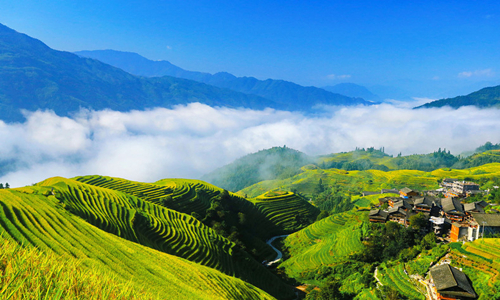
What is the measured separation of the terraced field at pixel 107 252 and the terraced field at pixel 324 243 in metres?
17.4

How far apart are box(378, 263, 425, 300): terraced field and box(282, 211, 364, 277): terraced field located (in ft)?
25.5

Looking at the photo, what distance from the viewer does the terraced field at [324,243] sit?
38.9m

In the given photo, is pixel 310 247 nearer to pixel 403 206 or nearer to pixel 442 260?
pixel 403 206

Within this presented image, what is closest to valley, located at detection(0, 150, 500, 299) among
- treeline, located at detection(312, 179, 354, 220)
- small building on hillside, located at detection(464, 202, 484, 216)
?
small building on hillside, located at detection(464, 202, 484, 216)

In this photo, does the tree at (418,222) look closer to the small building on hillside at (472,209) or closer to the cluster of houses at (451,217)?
the cluster of houses at (451,217)

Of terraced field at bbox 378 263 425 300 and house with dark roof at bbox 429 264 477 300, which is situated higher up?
house with dark roof at bbox 429 264 477 300

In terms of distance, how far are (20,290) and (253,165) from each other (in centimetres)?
19297

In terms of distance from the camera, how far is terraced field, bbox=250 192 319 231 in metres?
68.4

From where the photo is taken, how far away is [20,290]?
3422 mm

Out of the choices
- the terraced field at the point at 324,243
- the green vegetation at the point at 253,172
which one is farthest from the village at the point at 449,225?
the green vegetation at the point at 253,172

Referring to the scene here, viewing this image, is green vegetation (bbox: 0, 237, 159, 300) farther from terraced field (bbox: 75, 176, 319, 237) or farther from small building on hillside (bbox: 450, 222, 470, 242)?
terraced field (bbox: 75, 176, 319, 237)

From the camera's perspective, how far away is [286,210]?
73.2 m

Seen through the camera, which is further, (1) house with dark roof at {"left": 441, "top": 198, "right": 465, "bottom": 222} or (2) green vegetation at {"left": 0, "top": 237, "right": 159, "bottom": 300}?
(1) house with dark roof at {"left": 441, "top": 198, "right": 465, "bottom": 222}

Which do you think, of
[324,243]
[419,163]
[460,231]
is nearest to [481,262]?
[460,231]
